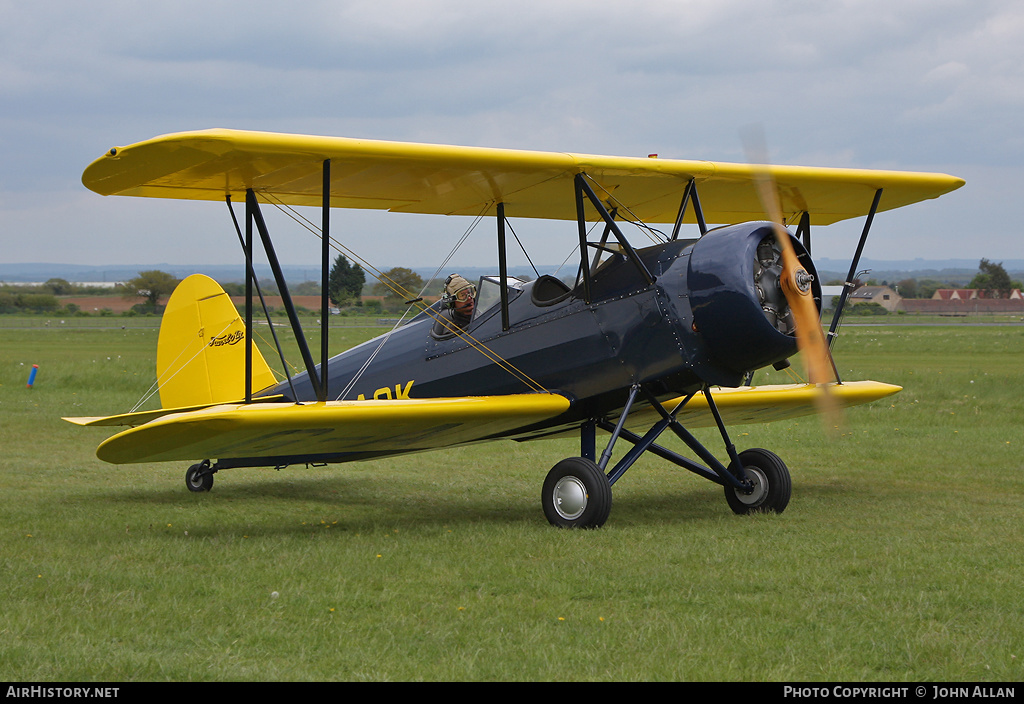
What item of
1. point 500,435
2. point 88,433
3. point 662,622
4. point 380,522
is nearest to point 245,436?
point 380,522

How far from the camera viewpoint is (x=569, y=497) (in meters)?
7.23

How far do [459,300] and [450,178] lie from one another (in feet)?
4.27

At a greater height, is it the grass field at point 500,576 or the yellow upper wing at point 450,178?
the yellow upper wing at point 450,178

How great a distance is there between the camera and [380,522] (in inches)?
311

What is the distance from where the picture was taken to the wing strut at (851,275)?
8.75 m

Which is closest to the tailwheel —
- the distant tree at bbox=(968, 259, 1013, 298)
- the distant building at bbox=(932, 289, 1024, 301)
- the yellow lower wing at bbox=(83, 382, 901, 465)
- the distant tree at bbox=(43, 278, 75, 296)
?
the yellow lower wing at bbox=(83, 382, 901, 465)

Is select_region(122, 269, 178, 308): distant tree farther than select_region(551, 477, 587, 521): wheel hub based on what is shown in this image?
Yes

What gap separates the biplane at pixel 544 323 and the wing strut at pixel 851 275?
0.04m

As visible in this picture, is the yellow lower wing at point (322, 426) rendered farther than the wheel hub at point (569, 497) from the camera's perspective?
No

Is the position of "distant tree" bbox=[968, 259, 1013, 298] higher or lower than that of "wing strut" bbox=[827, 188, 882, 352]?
higher

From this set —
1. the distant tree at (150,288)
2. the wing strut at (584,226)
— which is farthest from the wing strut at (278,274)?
the distant tree at (150,288)

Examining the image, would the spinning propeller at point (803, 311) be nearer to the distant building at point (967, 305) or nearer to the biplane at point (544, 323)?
the biplane at point (544, 323)

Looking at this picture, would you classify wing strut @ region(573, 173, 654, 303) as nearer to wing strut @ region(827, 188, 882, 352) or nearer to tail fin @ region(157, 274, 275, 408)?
wing strut @ region(827, 188, 882, 352)

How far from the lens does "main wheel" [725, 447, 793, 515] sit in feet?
26.5
